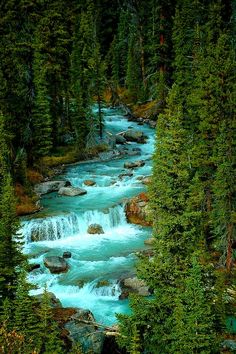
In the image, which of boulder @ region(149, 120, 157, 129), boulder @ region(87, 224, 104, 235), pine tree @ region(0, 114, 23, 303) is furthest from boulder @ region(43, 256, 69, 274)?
boulder @ region(149, 120, 157, 129)

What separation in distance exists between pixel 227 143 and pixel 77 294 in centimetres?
1116

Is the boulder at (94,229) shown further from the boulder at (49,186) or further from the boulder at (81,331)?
the boulder at (81,331)

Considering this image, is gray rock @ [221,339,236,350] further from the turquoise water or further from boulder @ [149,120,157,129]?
boulder @ [149,120,157,129]

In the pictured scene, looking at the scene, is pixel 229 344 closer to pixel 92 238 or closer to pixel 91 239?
pixel 91 239

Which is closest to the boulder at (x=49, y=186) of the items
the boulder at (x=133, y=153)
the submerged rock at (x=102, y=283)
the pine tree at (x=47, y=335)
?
the boulder at (x=133, y=153)

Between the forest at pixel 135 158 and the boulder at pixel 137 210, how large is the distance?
1.47 feet

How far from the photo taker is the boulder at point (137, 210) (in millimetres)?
35312

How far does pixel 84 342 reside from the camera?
1830 cm

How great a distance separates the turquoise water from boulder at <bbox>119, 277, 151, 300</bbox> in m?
0.35

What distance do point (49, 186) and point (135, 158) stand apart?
1252cm

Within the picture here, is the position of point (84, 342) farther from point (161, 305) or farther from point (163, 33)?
point (163, 33)

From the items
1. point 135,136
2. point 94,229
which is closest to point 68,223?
point 94,229

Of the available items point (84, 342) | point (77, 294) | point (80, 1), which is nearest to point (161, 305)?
point (84, 342)

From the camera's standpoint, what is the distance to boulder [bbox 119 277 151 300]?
24516mm
